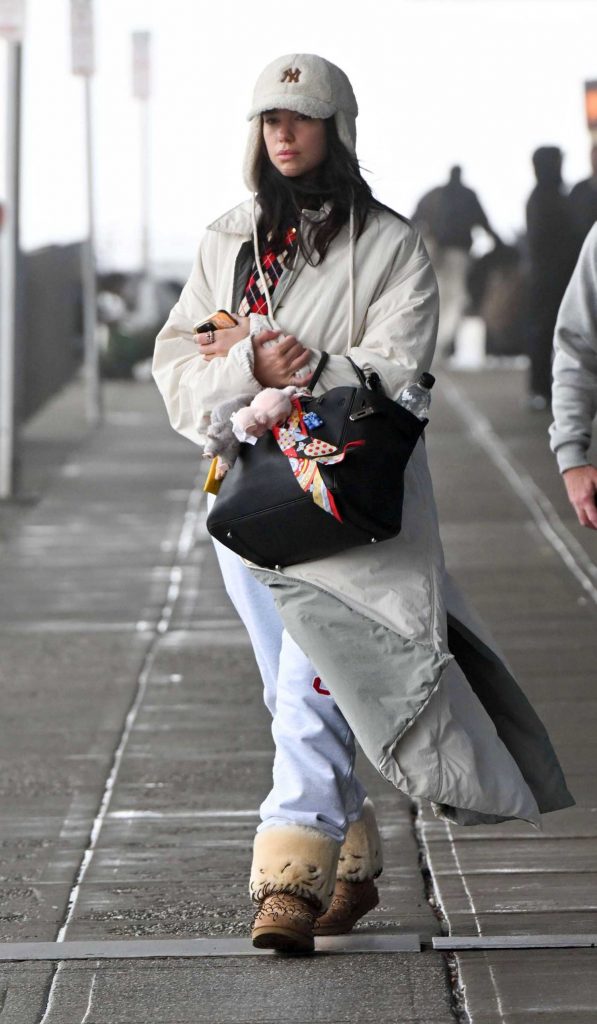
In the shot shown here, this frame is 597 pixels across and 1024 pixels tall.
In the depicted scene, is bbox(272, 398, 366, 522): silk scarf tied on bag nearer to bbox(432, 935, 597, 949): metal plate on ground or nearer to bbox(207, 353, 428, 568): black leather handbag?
bbox(207, 353, 428, 568): black leather handbag

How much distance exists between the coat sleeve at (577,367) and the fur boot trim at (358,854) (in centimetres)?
93

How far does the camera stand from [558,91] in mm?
25000

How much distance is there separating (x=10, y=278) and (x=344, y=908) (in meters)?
7.98

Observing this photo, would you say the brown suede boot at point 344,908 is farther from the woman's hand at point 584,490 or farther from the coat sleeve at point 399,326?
the coat sleeve at point 399,326

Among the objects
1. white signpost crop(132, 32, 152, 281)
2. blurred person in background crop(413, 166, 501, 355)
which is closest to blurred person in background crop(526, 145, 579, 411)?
blurred person in background crop(413, 166, 501, 355)

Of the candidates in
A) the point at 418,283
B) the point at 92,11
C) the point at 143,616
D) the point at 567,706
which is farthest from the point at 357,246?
the point at 92,11

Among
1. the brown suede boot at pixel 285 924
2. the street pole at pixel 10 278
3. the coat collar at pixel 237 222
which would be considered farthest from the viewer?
the street pole at pixel 10 278

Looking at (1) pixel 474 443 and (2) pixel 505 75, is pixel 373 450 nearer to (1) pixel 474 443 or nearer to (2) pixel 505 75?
(1) pixel 474 443

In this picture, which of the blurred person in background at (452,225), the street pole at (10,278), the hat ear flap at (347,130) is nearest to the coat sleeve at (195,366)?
the hat ear flap at (347,130)

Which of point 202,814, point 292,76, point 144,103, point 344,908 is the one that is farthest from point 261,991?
point 144,103

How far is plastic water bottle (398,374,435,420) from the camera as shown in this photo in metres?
3.83

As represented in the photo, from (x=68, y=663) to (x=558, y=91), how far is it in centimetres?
1939

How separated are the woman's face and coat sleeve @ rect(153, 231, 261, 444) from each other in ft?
0.79

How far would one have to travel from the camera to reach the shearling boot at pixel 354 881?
420 centimetres
